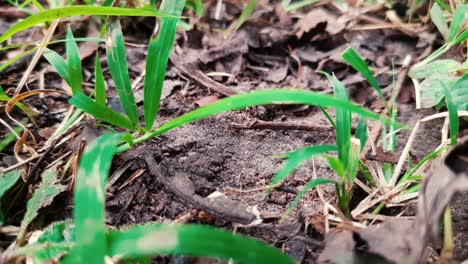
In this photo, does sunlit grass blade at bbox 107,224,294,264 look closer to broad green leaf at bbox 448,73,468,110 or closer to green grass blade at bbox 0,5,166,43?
green grass blade at bbox 0,5,166,43

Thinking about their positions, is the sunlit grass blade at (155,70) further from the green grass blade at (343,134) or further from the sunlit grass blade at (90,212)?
the green grass blade at (343,134)

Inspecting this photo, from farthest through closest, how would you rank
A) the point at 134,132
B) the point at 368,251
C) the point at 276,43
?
the point at 276,43 → the point at 134,132 → the point at 368,251

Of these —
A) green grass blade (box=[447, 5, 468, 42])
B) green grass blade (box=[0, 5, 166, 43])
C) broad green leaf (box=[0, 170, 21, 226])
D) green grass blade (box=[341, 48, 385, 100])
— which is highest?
green grass blade (box=[0, 5, 166, 43])

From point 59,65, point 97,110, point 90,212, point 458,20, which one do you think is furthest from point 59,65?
point 458,20

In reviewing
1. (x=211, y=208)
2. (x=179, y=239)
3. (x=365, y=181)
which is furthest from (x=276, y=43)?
(x=179, y=239)

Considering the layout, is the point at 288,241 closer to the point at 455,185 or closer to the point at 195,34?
the point at 455,185

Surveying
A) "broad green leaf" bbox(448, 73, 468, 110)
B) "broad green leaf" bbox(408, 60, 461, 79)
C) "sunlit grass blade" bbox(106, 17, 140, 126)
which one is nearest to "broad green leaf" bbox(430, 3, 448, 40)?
"broad green leaf" bbox(408, 60, 461, 79)

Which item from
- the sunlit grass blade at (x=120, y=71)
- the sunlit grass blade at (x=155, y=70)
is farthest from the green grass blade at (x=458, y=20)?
the sunlit grass blade at (x=120, y=71)
